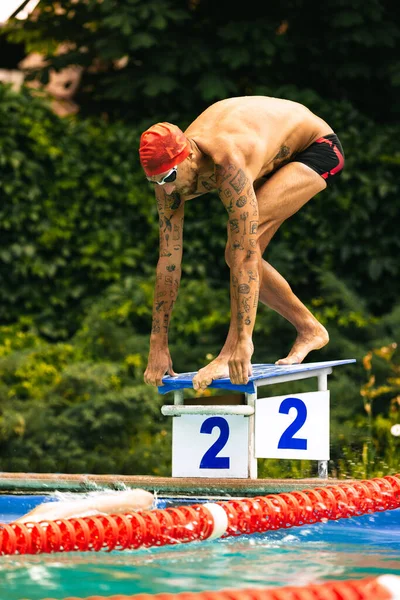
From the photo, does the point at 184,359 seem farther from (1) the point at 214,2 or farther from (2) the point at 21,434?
(1) the point at 214,2

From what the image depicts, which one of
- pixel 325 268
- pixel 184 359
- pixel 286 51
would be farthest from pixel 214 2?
pixel 184 359

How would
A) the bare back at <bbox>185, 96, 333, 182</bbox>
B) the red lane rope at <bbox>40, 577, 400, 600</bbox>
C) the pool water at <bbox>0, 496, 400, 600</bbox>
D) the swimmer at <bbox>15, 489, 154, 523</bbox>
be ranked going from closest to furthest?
the red lane rope at <bbox>40, 577, 400, 600</bbox> → the pool water at <bbox>0, 496, 400, 600</bbox> → the swimmer at <bbox>15, 489, 154, 523</bbox> → the bare back at <bbox>185, 96, 333, 182</bbox>

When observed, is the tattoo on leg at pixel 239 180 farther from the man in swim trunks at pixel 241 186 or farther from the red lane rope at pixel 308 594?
the red lane rope at pixel 308 594

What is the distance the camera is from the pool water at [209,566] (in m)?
3.33

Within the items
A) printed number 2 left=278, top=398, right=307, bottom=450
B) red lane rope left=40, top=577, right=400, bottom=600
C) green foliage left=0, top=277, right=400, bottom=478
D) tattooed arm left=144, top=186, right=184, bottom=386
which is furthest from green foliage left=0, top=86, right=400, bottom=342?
red lane rope left=40, top=577, right=400, bottom=600

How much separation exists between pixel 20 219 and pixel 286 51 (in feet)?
10.4

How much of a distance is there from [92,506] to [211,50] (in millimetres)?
6407

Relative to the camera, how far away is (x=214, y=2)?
10336mm

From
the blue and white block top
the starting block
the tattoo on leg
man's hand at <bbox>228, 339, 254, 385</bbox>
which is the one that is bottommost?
the starting block

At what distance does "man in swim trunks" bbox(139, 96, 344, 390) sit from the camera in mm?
4836

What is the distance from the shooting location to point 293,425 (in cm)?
505

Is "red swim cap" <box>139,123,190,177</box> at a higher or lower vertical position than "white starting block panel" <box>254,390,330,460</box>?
higher

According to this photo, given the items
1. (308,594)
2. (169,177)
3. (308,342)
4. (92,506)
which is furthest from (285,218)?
(308,594)

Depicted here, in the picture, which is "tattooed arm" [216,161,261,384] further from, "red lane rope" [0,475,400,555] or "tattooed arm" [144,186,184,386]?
"red lane rope" [0,475,400,555]
